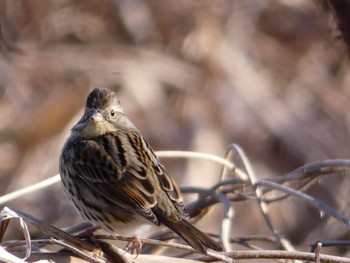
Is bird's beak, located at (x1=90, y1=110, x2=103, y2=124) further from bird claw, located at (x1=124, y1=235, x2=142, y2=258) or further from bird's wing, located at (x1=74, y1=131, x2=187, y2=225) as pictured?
bird claw, located at (x1=124, y1=235, x2=142, y2=258)

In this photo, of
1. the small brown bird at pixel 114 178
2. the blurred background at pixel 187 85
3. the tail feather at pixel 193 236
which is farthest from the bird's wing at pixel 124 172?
the blurred background at pixel 187 85

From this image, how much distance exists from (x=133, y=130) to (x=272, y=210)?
1.96 metres

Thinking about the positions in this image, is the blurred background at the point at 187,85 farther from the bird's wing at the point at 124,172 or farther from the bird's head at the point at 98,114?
the bird's wing at the point at 124,172

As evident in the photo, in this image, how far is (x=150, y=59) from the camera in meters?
5.84

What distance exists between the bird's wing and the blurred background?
5.43 ft

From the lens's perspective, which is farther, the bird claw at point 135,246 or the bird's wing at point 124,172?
the bird's wing at point 124,172

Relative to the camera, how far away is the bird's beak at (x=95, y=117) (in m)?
3.54

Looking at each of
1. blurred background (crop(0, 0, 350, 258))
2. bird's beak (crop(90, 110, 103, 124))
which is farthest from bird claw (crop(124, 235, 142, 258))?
blurred background (crop(0, 0, 350, 258))

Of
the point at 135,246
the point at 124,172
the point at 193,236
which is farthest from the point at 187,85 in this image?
the point at 193,236

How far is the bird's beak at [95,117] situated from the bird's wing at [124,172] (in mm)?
71

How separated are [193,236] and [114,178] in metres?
0.65

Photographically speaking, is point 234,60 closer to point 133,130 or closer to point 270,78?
point 270,78

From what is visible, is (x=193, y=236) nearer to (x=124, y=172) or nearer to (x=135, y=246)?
(x=135, y=246)

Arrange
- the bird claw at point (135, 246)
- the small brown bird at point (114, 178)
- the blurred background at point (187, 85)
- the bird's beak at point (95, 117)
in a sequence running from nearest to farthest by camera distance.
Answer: the bird claw at point (135, 246) → the small brown bird at point (114, 178) → the bird's beak at point (95, 117) → the blurred background at point (187, 85)
